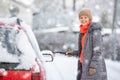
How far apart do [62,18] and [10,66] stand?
2554 inches

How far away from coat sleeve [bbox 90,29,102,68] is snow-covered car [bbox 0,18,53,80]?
0.80 meters

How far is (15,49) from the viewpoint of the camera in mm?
6523

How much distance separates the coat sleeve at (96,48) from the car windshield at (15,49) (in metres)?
1.08

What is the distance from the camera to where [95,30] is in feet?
23.6

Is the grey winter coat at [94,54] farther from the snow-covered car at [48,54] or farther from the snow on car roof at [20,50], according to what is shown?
the snow on car roof at [20,50]

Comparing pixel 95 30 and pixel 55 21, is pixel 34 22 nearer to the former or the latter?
pixel 55 21

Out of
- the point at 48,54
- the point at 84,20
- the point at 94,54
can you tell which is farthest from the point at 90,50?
the point at 48,54

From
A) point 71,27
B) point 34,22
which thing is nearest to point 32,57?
point 71,27

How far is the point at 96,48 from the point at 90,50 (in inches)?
5.8

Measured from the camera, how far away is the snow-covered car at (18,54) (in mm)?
5992

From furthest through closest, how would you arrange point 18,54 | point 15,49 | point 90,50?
point 90,50, point 15,49, point 18,54

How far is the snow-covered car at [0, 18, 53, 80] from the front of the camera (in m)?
5.99

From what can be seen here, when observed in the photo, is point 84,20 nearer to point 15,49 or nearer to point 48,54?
point 48,54

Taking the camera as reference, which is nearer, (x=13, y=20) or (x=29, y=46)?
(x=29, y=46)
